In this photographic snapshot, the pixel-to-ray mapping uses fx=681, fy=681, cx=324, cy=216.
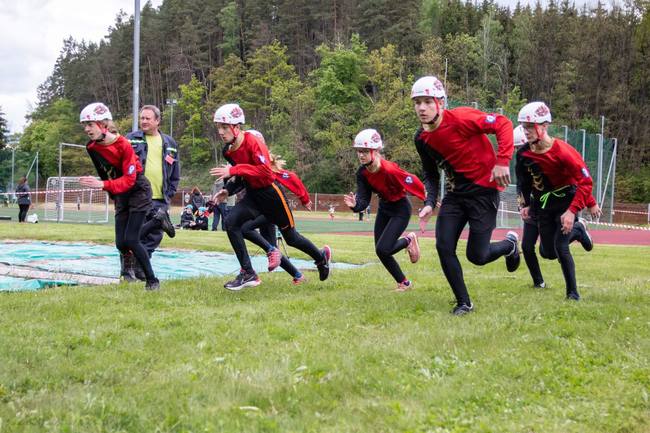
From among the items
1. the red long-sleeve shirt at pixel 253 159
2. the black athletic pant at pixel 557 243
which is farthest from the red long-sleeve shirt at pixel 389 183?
the black athletic pant at pixel 557 243

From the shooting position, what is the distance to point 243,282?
8312 mm

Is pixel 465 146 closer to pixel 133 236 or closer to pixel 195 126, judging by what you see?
pixel 133 236

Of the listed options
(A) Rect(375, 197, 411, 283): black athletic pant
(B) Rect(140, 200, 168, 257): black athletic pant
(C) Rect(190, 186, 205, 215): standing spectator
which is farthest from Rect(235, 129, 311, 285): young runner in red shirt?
(C) Rect(190, 186, 205, 215): standing spectator

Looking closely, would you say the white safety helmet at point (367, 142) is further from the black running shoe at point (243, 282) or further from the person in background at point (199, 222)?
the person in background at point (199, 222)

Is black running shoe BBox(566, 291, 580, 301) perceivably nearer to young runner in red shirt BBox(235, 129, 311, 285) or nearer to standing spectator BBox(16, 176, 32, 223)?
young runner in red shirt BBox(235, 129, 311, 285)

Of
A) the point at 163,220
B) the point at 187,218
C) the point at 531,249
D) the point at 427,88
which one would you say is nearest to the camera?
the point at 427,88

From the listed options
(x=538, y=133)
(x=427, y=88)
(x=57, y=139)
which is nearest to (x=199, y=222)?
(x=538, y=133)

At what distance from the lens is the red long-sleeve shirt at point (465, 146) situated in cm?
694

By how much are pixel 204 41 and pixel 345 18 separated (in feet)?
76.7

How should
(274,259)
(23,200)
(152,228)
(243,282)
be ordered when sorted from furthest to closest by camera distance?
(23,200) < (152,228) < (274,259) < (243,282)

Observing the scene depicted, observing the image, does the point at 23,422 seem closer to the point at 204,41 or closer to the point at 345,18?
the point at 345,18

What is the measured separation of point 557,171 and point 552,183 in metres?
0.18

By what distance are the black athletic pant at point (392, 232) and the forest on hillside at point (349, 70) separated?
53485 mm

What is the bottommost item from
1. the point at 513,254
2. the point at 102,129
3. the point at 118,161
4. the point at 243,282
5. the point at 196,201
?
the point at 243,282
